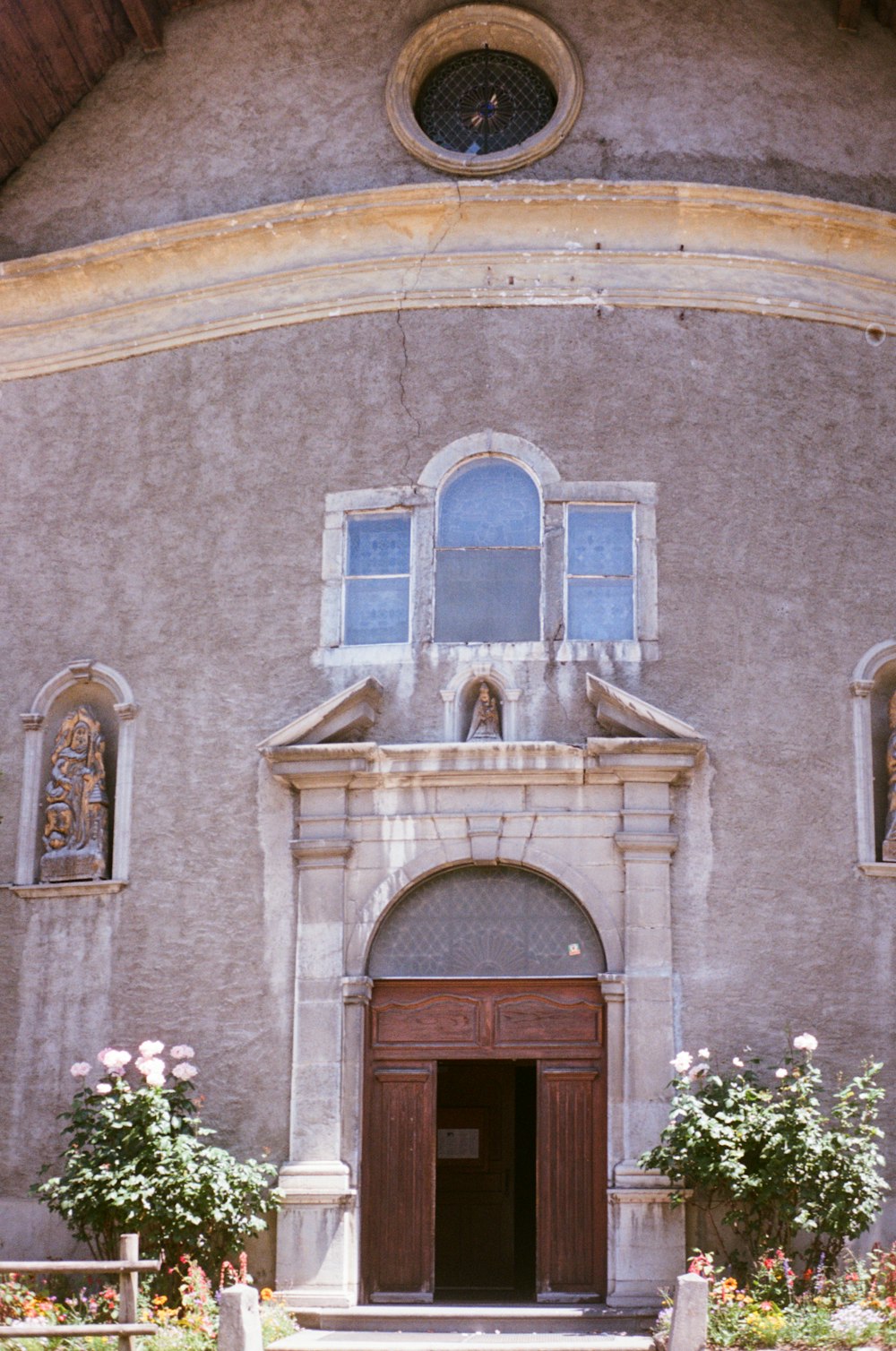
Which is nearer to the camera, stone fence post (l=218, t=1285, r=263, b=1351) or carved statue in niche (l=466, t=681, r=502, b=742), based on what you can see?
stone fence post (l=218, t=1285, r=263, b=1351)

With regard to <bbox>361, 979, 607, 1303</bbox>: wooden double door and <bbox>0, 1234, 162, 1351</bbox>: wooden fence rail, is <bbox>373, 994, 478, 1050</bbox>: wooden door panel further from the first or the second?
<bbox>0, 1234, 162, 1351</bbox>: wooden fence rail

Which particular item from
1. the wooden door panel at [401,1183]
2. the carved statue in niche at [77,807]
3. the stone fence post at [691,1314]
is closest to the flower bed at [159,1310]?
the wooden door panel at [401,1183]

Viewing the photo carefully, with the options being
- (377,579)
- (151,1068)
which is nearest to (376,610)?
(377,579)

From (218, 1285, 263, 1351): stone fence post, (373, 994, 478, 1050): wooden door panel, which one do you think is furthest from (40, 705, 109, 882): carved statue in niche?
(218, 1285, 263, 1351): stone fence post

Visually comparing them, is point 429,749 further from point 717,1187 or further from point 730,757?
point 717,1187

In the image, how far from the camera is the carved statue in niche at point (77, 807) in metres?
14.9

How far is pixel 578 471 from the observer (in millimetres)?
15016

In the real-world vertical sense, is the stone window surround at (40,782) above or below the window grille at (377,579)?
below

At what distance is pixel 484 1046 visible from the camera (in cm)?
1420

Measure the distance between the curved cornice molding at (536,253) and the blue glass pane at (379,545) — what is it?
1.69 m

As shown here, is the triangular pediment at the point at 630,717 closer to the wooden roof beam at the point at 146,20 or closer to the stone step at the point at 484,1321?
the stone step at the point at 484,1321

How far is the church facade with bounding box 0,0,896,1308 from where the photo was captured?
14.0 meters

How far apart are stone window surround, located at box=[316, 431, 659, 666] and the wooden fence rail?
16.5 feet

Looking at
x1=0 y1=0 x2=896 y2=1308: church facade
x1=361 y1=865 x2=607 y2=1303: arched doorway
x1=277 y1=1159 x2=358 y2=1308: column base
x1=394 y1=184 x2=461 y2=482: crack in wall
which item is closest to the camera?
x1=277 y1=1159 x2=358 y2=1308: column base
